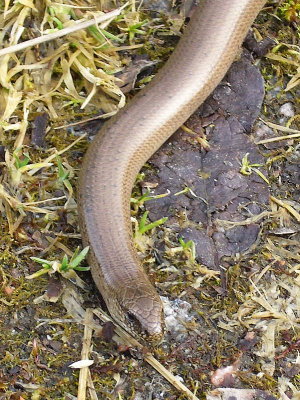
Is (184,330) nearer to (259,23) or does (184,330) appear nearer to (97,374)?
(97,374)

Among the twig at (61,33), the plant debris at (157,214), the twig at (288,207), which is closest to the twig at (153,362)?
the plant debris at (157,214)

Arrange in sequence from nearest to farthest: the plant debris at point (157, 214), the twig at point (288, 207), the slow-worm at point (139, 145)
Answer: the plant debris at point (157, 214), the slow-worm at point (139, 145), the twig at point (288, 207)

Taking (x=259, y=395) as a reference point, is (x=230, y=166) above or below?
above

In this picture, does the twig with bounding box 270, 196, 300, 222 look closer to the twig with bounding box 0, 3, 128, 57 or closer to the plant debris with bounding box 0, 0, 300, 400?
the plant debris with bounding box 0, 0, 300, 400

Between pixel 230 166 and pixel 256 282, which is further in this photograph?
pixel 230 166

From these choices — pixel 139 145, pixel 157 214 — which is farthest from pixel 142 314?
pixel 139 145

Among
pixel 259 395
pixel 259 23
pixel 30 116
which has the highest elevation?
pixel 259 23

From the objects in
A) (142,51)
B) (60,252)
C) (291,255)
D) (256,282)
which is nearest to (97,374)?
(60,252)

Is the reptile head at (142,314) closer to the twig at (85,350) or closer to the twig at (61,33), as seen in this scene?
the twig at (85,350)
